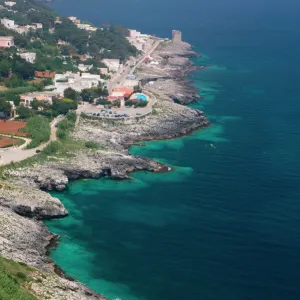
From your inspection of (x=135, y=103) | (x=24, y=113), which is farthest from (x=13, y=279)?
(x=135, y=103)

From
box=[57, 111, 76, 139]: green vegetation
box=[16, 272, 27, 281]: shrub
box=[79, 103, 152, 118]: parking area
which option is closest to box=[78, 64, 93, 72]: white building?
box=[79, 103, 152, 118]: parking area

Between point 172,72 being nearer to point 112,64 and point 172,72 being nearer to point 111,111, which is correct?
point 112,64

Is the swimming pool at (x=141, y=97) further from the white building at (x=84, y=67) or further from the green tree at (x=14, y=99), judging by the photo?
the green tree at (x=14, y=99)

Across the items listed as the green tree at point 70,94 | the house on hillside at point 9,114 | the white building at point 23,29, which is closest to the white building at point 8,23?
the white building at point 23,29

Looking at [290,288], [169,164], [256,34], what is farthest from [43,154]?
[256,34]

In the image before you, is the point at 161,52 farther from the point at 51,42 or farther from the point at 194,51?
the point at 51,42

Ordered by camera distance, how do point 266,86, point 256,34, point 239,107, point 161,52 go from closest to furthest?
point 239,107
point 266,86
point 161,52
point 256,34
